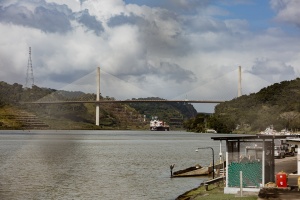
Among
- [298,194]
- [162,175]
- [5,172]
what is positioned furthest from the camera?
[5,172]

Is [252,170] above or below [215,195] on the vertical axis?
above

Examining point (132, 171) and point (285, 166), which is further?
point (132, 171)

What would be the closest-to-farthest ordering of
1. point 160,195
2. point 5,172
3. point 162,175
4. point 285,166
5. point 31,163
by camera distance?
point 160,195 < point 285,166 < point 162,175 < point 5,172 < point 31,163

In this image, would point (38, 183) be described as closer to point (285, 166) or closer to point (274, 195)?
point (285, 166)

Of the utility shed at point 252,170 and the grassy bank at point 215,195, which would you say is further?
the utility shed at point 252,170

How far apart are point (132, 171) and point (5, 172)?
16327 mm

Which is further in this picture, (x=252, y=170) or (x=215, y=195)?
(x=215, y=195)

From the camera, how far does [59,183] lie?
5900 centimetres

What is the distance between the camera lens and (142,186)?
55.5m

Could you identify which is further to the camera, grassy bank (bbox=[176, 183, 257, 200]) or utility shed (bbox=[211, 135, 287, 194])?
utility shed (bbox=[211, 135, 287, 194])

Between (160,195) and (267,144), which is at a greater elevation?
(267,144)

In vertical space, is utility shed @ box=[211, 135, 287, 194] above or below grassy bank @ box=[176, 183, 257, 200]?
above

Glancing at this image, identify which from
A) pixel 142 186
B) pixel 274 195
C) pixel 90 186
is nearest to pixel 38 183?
pixel 90 186

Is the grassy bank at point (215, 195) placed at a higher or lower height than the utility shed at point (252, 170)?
lower
